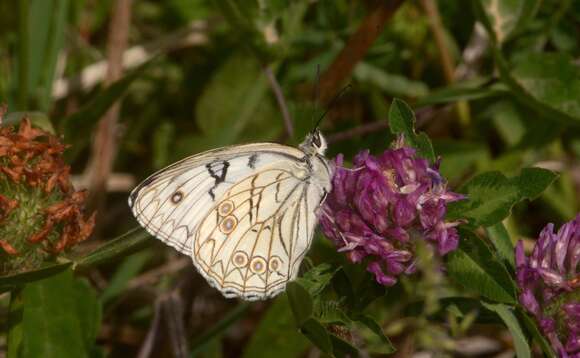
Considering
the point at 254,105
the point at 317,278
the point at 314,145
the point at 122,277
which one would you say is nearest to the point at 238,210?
the point at 314,145

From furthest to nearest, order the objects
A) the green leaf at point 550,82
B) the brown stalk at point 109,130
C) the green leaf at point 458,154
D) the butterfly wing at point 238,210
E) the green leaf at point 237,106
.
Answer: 1. the brown stalk at point 109,130
2. the green leaf at point 237,106
3. the green leaf at point 458,154
4. the green leaf at point 550,82
5. the butterfly wing at point 238,210

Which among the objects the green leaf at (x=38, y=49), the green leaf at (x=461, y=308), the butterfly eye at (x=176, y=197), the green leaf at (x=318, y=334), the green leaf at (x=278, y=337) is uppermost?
the green leaf at (x=38, y=49)

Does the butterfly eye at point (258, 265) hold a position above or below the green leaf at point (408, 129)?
below

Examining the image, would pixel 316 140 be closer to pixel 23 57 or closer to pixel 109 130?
pixel 23 57

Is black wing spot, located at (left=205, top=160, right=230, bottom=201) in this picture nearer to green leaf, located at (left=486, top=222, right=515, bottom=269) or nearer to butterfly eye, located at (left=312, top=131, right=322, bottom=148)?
butterfly eye, located at (left=312, top=131, right=322, bottom=148)

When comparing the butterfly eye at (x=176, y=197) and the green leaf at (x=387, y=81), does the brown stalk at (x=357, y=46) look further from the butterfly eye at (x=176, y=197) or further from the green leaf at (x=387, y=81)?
the butterfly eye at (x=176, y=197)

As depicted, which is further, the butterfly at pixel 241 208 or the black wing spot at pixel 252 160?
the black wing spot at pixel 252 160

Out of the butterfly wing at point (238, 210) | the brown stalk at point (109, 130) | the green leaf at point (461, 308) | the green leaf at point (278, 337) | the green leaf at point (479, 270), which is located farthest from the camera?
the brown stalk at point (109, 130)

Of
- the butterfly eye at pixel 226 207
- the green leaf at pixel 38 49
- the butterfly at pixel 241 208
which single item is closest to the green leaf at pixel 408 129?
the butterfly at pixel 241 208

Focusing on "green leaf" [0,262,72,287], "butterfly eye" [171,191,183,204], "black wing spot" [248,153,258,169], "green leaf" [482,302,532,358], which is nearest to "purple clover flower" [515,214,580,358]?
"green leaf" [482,302,532,358]
